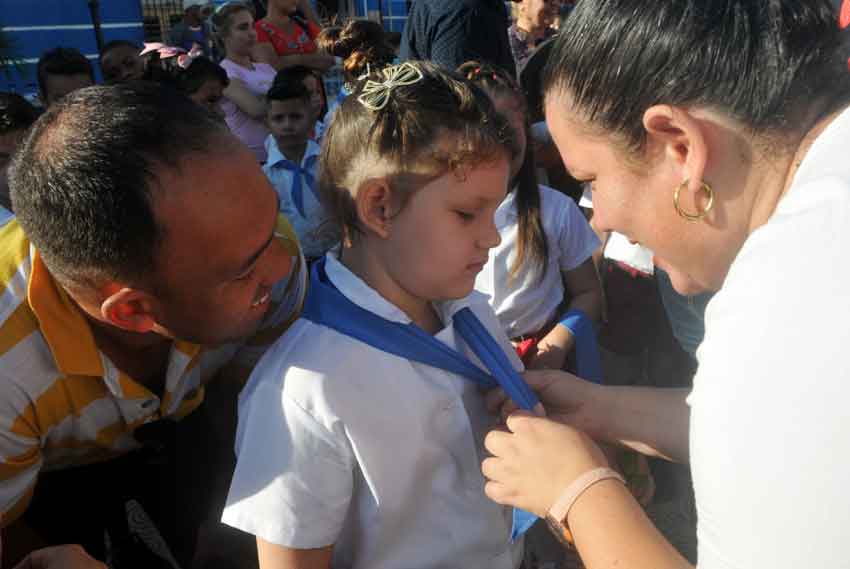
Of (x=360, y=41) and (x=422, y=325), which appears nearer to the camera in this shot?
(x=422, y=325)

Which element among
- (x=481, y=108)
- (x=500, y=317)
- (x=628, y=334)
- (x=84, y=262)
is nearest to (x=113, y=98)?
(x=84, y=262)

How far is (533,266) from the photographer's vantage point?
2.43 meters

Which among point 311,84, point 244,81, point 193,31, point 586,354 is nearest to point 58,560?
point 586,354

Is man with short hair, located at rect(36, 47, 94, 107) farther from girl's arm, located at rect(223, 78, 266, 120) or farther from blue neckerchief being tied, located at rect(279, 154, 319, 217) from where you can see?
blue neckerchief being tied, located at rect(279, 154, 319, 217)

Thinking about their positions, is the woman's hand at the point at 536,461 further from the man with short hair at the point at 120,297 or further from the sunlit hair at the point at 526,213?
the sunlit hair at the point at 526,213

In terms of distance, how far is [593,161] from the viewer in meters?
1.26

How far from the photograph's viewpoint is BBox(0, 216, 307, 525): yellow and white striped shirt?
4.91 feet

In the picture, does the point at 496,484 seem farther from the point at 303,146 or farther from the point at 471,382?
the point at 303,146

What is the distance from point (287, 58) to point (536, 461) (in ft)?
14.5

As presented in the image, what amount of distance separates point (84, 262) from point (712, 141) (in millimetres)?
1165

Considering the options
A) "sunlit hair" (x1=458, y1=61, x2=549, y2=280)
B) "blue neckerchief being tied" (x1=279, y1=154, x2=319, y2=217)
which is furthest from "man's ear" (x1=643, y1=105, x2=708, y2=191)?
"blue neckerchief being tied" (x1=279, y1=154, x2=319, y2=217)

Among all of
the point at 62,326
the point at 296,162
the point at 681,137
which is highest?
the point at 681,137

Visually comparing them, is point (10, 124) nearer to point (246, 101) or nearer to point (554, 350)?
point (246, 101)

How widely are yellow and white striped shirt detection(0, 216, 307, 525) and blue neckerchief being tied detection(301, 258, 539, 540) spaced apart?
0.45m
